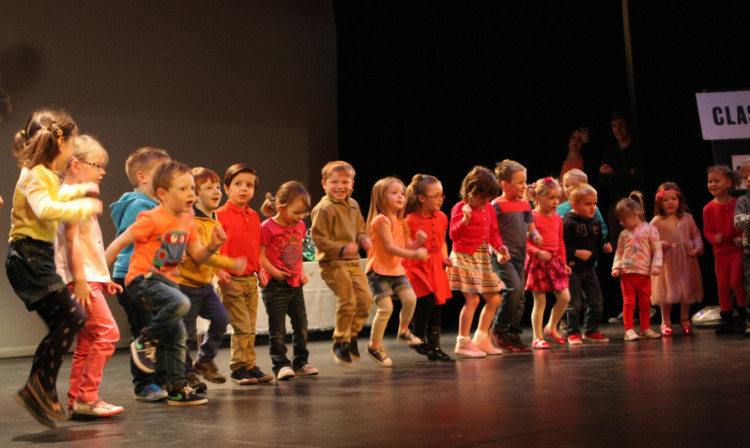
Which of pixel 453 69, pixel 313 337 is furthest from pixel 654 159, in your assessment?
pixel 313 337

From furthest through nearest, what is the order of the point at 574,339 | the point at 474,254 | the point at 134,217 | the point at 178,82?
the point at 178,82 → the point at 574,339 → the point at 474,254 → the point at 134,217

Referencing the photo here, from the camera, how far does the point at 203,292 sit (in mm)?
4195

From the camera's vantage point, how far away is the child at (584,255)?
6.18 m

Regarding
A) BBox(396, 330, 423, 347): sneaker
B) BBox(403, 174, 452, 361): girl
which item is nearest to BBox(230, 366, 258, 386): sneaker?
BBox(396, 330, 423, 347): sneaker

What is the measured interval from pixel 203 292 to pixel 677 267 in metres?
4.16

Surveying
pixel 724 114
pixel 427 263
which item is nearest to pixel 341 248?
pixel 427 263

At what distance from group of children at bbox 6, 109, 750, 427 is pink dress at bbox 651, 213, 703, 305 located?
1 centimetres

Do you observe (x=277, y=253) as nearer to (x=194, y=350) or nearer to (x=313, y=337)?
(x=194, y=350)

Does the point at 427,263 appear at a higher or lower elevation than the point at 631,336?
higher

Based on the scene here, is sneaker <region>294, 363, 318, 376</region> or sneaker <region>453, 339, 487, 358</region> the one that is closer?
sneaker <region>294, 363, 318, 376</region>

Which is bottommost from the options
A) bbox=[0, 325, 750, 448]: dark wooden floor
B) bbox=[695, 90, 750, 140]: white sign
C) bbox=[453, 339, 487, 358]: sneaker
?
bbox=[0, 325, 750, 448]: dark wooden floor

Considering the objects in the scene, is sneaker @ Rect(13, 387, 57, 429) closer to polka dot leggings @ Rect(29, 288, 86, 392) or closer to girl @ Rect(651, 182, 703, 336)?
polka dot leggings @ Rect(29, 288, 86, 392)

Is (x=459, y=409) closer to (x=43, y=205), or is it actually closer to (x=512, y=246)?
(x=43, y=205)

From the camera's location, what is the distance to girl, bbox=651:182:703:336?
6.56 m
